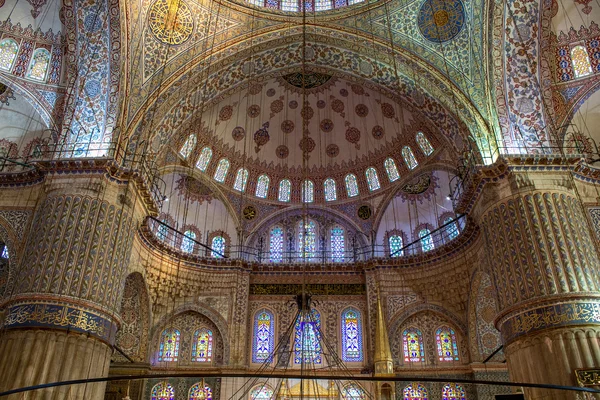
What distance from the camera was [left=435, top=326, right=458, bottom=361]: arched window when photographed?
46.7 ft

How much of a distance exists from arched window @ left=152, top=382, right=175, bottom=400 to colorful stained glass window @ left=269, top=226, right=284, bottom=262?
4984 mm

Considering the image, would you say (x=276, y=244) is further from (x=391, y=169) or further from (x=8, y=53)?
(x=8, y=53)

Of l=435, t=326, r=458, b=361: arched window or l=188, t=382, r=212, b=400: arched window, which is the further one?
l=435, t=326, r=458, b=361: arched window

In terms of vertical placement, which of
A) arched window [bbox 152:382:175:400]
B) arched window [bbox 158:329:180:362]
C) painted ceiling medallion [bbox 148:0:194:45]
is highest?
painted ceiling medallion [bbox 148:0:194:45]

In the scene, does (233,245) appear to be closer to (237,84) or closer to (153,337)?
(153,337)

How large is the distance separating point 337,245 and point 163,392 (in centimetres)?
705

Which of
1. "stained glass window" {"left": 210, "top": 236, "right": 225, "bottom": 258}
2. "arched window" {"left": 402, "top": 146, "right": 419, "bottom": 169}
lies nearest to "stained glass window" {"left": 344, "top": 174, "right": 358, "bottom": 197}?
"arched window" {"left": 402, "top": 146, "right": 419, "bottom": 169}

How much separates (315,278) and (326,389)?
337 centimetres

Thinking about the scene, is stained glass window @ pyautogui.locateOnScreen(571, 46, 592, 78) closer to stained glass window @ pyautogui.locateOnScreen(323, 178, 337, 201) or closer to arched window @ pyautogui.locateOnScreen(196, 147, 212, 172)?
stained glass window @ pyautogui.locateOnScreen(323, 178, 337, 201)

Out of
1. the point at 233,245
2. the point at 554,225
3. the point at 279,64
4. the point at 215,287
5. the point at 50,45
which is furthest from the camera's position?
the point at 233,245

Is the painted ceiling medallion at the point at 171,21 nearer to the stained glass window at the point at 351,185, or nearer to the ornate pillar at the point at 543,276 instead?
the stained glass window at the point at 351,185

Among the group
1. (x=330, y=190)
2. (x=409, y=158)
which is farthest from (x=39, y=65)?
(x=409, y=158)

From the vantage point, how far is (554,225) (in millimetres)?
9648

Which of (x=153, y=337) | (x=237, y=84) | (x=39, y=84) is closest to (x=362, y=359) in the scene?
(x=153, y=337)
